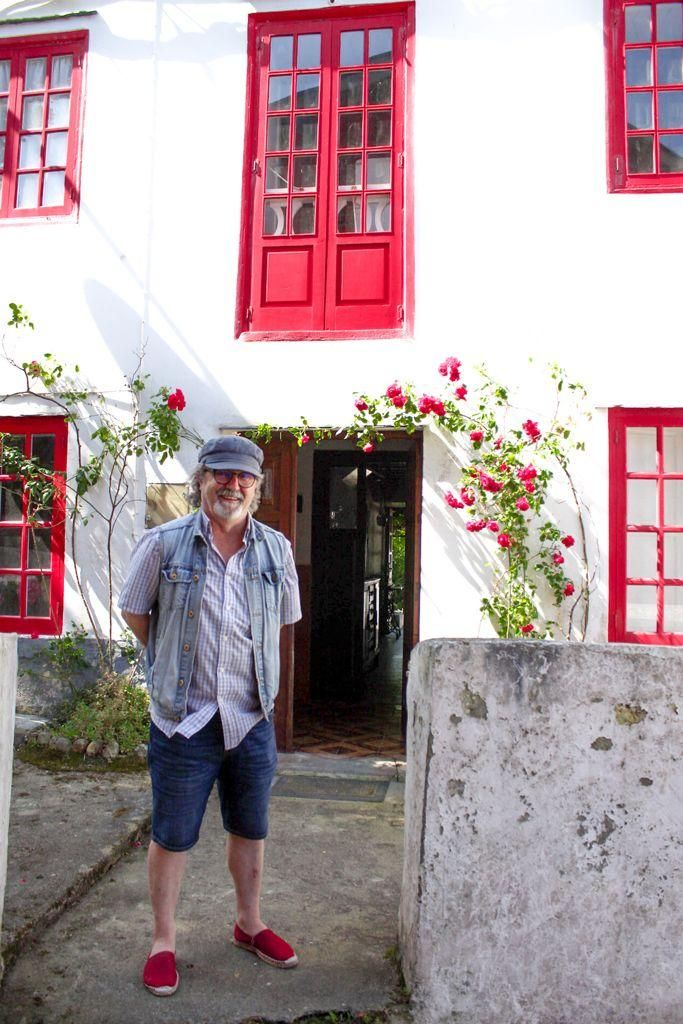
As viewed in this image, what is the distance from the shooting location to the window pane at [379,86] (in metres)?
6.18

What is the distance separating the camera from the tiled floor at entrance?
630 cm

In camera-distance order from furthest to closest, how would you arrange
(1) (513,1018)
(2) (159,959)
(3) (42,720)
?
1. (3) (42,720)
2. (2) (159,959)
3. (1) (513,1018)

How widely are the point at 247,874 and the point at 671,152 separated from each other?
17.9ft

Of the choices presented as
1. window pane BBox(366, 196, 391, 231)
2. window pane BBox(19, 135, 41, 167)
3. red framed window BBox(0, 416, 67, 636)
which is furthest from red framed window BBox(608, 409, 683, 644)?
window pane BBox(19, 135, 41, 167)

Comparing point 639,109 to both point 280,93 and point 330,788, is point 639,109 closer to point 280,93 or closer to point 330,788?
point 280,93

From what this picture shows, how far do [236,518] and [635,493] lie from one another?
372 centimetres

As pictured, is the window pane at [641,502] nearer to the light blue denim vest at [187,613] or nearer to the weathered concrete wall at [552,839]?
the weathered concrete wall at [552,839]

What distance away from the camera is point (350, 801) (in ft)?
16.6

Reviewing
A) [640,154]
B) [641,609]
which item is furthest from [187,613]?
[640,154]

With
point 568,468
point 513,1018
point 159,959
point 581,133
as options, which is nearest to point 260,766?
point 159,959

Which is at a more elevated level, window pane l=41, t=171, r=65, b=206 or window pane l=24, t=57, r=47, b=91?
window pane l=24, t=57, r=47, b=91

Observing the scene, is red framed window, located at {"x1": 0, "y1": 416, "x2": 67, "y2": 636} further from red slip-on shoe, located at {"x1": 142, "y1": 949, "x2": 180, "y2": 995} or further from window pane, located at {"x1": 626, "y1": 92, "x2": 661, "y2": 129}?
window pane, located at {"x1": 626, "y1": 92, "x2": 661, "y2": 129}

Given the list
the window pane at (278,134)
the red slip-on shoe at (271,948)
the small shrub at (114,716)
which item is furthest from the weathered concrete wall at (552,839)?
the window pane at (278,134)

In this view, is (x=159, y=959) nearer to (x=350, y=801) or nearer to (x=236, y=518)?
(x=236, y=518)
